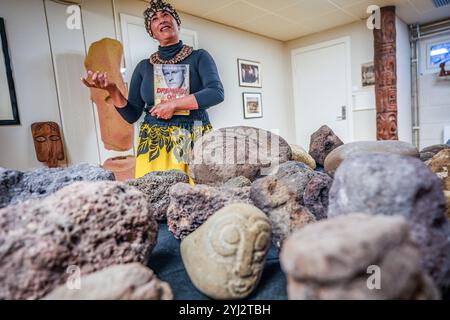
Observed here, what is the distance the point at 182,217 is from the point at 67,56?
7.58 feet

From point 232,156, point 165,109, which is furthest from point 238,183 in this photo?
point 165,109

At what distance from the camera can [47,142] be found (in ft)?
7.66

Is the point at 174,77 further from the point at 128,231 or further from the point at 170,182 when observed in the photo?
the point at 128,231

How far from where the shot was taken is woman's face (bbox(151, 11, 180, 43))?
1533 mm

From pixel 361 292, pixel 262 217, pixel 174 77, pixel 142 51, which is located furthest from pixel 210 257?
pixel 142 51

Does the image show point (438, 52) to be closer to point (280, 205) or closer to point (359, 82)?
point (359, 82)

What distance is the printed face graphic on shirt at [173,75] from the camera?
60.1 inches

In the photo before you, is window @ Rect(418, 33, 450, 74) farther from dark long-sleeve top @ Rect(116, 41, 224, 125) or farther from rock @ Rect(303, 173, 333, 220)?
rock @ Rect(303, 173, 333, 220)

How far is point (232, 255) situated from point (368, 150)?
110 cm

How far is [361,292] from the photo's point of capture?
0.44 meters

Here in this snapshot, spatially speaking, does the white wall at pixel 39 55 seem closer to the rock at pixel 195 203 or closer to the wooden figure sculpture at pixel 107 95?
the wooden figure sculpture at pixel 107 95

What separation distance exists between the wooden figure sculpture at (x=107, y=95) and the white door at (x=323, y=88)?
10.4 feet

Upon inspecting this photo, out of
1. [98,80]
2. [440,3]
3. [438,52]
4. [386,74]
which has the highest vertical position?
[440,3]

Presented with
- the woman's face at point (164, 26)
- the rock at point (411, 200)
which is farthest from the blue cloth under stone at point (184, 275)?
the woman's face at point (164, 26)
